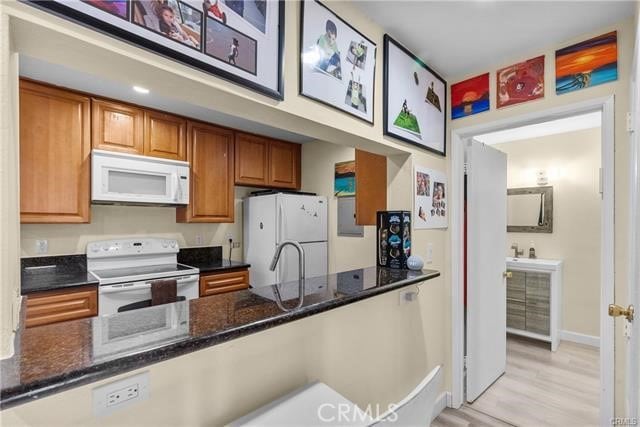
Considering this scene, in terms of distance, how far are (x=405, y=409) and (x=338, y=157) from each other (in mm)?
2897

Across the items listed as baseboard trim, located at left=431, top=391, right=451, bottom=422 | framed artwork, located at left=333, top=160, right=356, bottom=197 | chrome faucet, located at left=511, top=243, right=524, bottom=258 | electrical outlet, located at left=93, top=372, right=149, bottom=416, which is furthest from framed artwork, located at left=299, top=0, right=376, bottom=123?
chrome faucet, located at left=511, top=243, right=524, bottom=258

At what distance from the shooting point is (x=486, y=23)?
1653mm

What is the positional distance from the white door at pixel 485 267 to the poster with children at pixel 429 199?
0.71 feet

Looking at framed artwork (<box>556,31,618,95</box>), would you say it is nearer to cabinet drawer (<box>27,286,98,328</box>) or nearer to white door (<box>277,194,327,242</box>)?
white door (<box>277,194,327,242</box>)

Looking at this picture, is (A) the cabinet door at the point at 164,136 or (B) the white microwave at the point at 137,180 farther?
(A) the cabinet door at the point at 164,136

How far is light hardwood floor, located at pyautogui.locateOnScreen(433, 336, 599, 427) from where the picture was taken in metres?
2.12

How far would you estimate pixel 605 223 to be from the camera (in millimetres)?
1688

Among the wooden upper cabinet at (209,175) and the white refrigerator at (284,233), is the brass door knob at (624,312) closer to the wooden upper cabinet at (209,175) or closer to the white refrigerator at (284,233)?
the white refrigerator at (284,233)

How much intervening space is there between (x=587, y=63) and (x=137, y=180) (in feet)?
10.7

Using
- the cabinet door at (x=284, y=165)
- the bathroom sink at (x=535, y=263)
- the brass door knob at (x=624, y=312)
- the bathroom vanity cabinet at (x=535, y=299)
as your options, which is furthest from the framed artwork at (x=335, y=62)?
the bathroom sink at (x=535, y=263)

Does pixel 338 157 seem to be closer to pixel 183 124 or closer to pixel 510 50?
pixel 183 124

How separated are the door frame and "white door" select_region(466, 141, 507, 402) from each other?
3.4 inches

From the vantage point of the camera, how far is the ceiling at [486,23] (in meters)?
1.52

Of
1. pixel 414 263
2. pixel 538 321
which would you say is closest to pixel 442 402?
pixel 414 263
